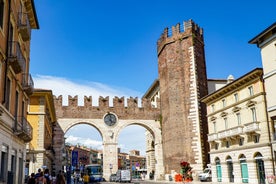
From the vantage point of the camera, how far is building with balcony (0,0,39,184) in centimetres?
1269

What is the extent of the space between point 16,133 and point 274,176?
1759 cm

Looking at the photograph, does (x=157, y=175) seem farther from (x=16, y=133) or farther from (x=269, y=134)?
(x=16, y=133)

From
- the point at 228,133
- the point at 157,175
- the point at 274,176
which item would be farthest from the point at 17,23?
the point at 157,175

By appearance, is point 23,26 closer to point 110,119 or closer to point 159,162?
point 110,119

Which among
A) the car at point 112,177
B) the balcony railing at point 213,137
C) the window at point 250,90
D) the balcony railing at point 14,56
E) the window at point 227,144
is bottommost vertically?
the car at point 112,177

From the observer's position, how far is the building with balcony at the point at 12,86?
12.7m

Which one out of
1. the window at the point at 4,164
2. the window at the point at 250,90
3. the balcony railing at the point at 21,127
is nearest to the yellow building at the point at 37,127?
the balcony railing at the point at 21,127

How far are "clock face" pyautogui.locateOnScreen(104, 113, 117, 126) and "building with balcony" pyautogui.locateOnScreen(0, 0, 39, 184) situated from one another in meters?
27.9

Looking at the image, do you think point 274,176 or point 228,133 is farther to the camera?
point 228,133

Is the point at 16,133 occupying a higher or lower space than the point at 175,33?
lower

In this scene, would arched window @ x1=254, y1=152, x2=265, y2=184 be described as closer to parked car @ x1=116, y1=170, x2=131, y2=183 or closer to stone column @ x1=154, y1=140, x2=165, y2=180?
parked car @ x1=116, y1=170, x2=131, y2=183

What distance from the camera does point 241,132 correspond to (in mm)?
28859

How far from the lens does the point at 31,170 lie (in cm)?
2692

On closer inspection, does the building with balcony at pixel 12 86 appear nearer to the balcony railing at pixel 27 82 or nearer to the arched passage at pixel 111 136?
the balcony railing at pixel 27 82
